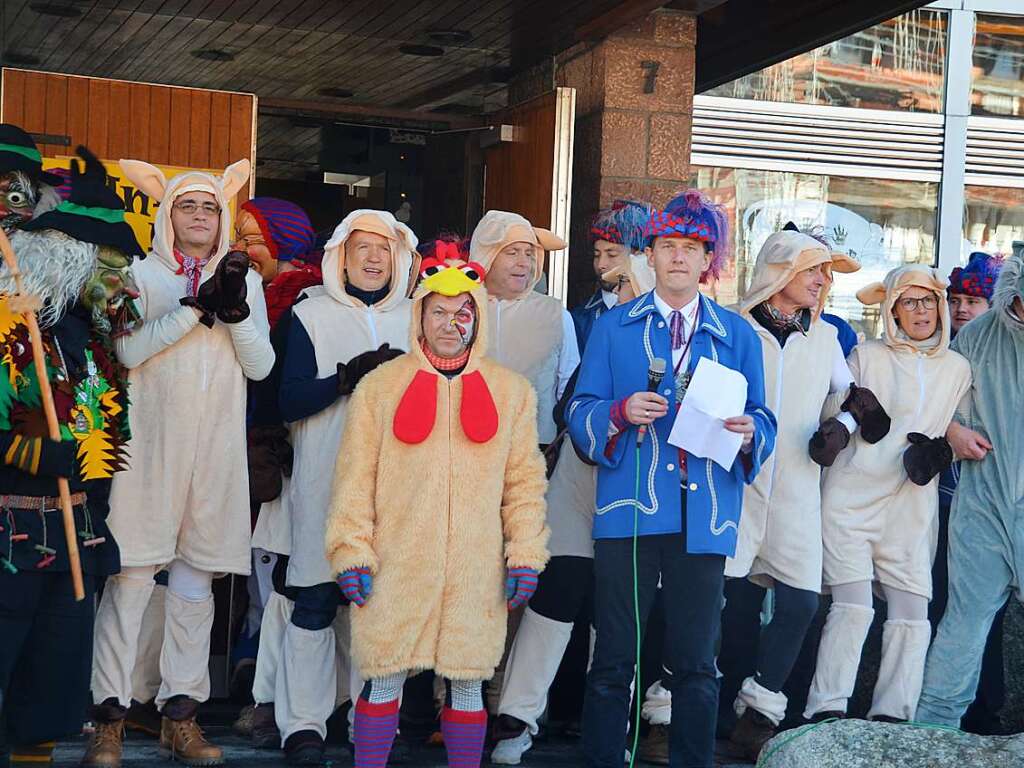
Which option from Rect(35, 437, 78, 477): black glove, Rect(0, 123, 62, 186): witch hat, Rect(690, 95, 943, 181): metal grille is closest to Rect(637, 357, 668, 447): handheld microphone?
Rect(35, 437, 78, 477): black glove

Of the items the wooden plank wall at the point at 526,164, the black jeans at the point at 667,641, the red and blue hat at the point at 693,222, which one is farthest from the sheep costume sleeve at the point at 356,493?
the wooden plank wall at the point at 526,164

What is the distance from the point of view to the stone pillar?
24.3 ft

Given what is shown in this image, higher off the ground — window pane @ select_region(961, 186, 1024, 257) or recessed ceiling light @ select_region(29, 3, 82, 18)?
recessed ceiling light @ select_region(29, 3, 82, 18)

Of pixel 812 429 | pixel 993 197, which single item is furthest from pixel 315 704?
pixel 993 197

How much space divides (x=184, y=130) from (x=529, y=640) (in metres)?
3.79

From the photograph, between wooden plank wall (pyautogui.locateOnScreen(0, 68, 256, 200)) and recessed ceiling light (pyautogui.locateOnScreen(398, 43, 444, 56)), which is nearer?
wooden plank wall (pyautogui.locateOnScreen(0, 68, 256, 200))

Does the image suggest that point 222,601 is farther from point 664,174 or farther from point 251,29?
point 251,29

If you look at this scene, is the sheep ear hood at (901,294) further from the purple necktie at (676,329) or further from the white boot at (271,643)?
the white boot at (271,643)

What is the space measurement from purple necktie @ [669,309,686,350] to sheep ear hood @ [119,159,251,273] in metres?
1.58

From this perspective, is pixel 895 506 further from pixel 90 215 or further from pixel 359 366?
pixel 90 215

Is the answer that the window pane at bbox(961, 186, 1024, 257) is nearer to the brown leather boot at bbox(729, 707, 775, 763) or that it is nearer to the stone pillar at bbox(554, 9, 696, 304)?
the stone pillar at bbox(554, 9, 696, 304)

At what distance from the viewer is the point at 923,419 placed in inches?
225

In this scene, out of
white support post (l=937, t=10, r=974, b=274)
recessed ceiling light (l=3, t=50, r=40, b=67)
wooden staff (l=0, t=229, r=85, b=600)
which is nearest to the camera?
wooden staff (l=0, t=229, r=85, b=600)

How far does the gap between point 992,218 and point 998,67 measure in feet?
3.82
